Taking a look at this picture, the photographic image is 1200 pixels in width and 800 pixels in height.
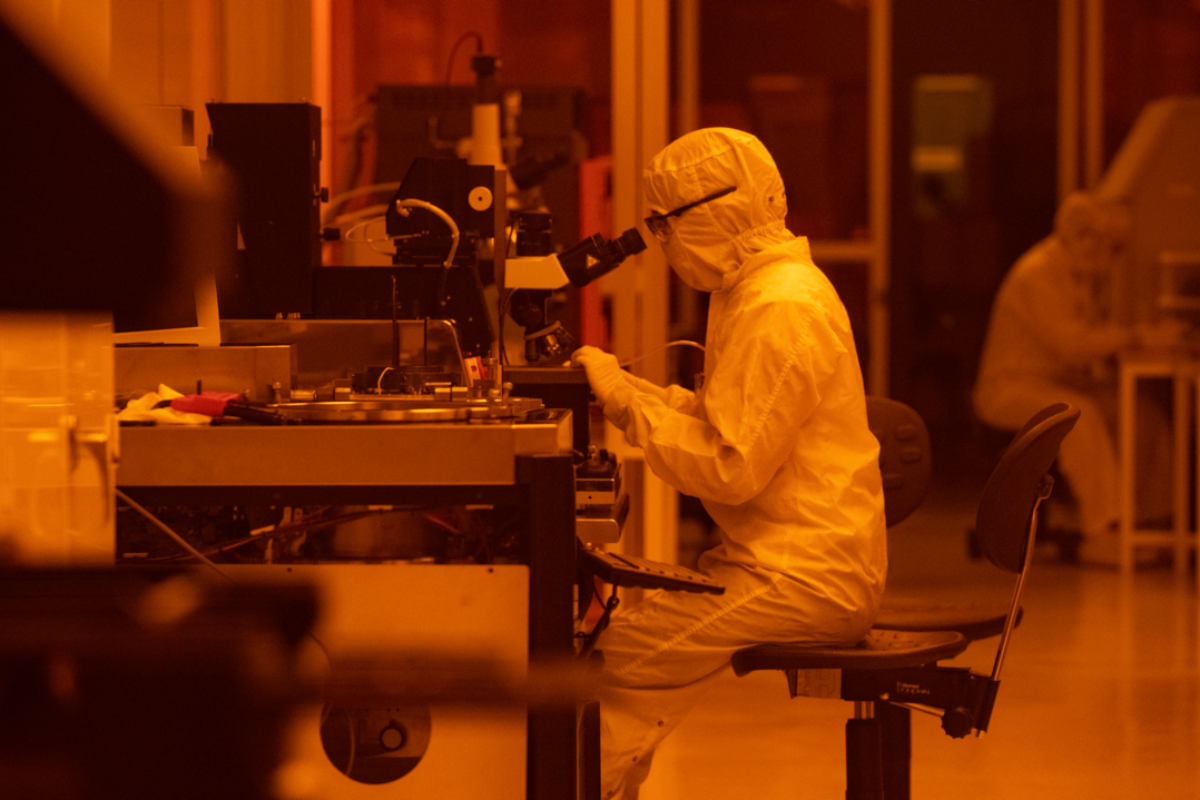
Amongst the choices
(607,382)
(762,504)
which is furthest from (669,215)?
(762,504)

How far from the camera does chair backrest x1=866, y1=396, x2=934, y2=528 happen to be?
2234 mm

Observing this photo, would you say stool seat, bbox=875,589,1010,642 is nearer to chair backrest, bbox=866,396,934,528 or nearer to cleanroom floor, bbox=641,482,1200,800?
chair backrest, bbox=866,396,934,528

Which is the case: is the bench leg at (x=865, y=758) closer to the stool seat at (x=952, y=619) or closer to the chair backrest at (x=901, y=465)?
the stool seat at (x=952, y=619)

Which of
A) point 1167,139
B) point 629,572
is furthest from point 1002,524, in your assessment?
point 1167,139

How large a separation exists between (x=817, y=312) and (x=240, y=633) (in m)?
1.34

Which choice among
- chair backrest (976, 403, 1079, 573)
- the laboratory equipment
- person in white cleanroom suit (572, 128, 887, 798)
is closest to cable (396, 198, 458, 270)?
person in white cleanroom suit (572, 128, 887, 798)

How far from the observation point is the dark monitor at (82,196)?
1.82 feet

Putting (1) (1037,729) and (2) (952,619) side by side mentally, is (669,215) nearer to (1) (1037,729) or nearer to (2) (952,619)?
(2) (952,619)

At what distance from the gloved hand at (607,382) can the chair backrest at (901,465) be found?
44 cm

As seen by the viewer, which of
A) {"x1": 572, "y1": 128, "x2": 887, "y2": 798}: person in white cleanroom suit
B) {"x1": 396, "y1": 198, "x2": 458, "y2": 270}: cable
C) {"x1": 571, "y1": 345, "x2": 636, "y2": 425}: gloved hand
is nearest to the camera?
{"x1": 572, "y1": 128, "x2": 887, "y2": 798}: person in white cleanroom suit

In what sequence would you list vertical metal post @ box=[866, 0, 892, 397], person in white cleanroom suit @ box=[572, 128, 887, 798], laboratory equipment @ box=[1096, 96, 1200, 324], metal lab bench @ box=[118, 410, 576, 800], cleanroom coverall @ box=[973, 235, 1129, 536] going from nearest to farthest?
metal lab bench @ box=[118, 410, 576, 800] → person in white cleanroom suit @ box=[572, 128, 887, 798] → cleanroom coverall @ box=[973, 235, 1129, 536] → laboratory equipment @ box=[1096, 96, 1200, 324] → vertical metal post @ box=[866, 0, 892, 397]

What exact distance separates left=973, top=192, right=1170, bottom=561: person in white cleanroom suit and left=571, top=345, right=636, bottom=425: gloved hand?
315cm

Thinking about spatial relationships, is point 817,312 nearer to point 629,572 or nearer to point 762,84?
point 629,572

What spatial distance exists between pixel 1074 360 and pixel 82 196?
4828 mm
